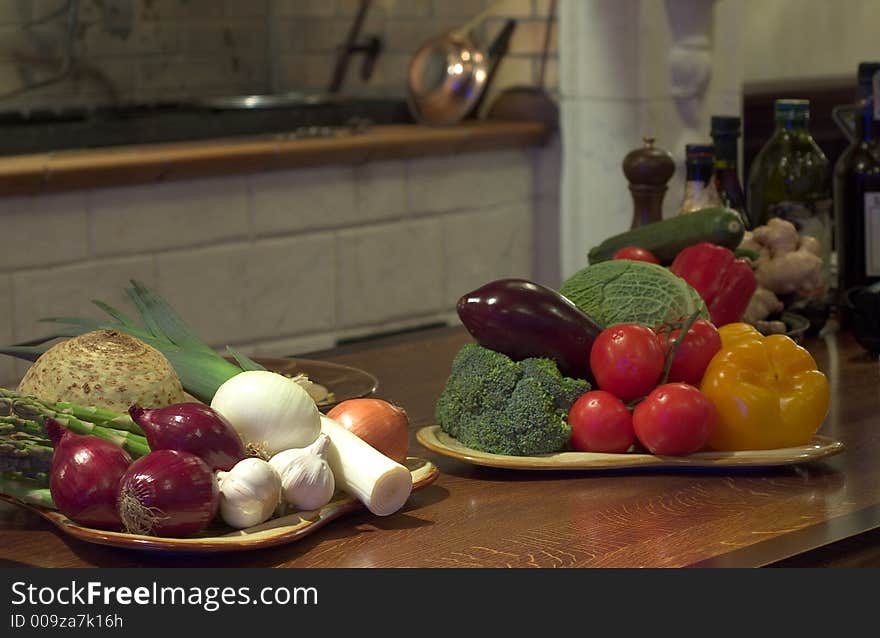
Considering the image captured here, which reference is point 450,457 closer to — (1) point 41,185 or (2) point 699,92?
(1) point 41,185

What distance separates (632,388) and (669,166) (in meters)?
0.64

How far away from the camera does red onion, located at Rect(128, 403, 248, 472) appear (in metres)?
1.16

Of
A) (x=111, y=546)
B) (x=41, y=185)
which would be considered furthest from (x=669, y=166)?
(x=41, y=185)

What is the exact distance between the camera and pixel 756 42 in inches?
189

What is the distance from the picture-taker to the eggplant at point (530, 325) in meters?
1.41

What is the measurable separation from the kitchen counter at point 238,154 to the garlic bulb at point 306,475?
78.8 inches

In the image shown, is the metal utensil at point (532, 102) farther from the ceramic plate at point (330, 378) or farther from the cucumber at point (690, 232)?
the ceramic plate at point (330, 378)

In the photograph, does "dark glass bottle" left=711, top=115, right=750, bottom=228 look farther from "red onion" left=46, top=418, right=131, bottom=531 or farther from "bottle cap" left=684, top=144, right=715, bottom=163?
"red onion" left=46, top=418, right=131, bottom=531

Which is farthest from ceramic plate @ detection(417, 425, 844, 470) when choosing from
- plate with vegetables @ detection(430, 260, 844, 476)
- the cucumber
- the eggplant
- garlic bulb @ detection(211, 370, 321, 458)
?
the cucumber

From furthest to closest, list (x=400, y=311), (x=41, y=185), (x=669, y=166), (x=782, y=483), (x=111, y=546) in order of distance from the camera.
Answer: (x=400, y=311)
(x=41, y=185)
(x=669, y=166)
(x=782, y=483)
(x=111, y=546)

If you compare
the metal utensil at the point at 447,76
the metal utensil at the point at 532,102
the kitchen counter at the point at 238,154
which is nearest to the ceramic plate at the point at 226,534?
the kitchen counter at the point at 238,154

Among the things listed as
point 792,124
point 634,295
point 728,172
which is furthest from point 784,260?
point 634,295

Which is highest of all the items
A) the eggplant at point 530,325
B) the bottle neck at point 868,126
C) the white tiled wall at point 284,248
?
the bottle neck at point 868,126

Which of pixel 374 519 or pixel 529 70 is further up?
pixel 529 70
